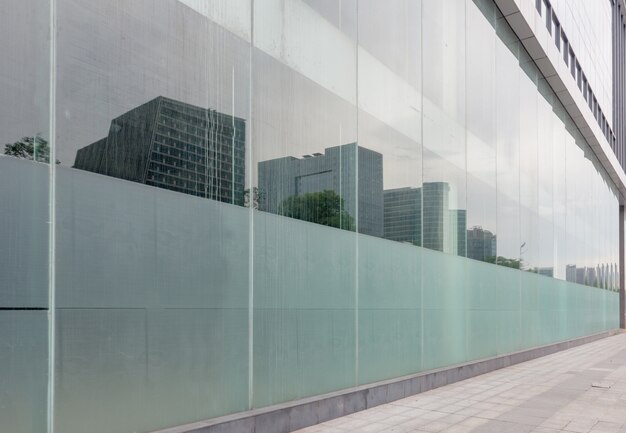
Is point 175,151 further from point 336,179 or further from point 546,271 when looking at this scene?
point 546,271

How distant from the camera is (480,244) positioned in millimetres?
14422

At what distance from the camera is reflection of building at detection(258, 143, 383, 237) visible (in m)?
7.53

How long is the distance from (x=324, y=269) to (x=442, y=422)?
286cm

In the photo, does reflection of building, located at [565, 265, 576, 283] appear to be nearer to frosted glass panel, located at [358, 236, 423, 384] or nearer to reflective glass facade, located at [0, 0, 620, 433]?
reflective glass facade, located at [0, 0, 620, 433]

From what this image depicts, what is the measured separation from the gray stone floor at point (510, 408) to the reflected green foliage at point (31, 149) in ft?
15.7

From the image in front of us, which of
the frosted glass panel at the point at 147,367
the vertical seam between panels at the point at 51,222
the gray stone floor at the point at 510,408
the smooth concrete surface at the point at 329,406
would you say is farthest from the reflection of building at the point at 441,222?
the vertical seam between panels at the point at 51,222

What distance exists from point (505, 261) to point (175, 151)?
1240 cm

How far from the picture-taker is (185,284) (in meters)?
6.15

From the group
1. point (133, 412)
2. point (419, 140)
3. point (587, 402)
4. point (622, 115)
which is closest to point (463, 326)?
point (587, 402)

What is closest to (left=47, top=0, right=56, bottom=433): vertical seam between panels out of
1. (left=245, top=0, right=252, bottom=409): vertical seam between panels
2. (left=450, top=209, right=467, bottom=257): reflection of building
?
(left=245, top=0, right=252, bottom=409): vertical seam between panels

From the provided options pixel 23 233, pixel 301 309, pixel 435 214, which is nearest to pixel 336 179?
pixel 301 309

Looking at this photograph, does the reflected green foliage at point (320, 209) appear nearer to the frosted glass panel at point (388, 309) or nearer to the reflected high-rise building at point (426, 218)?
the frosted glass panel at point (388, 309)

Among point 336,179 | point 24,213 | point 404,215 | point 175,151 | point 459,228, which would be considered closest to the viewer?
point 24,213

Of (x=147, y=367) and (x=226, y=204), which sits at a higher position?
(x=226, y=204)
